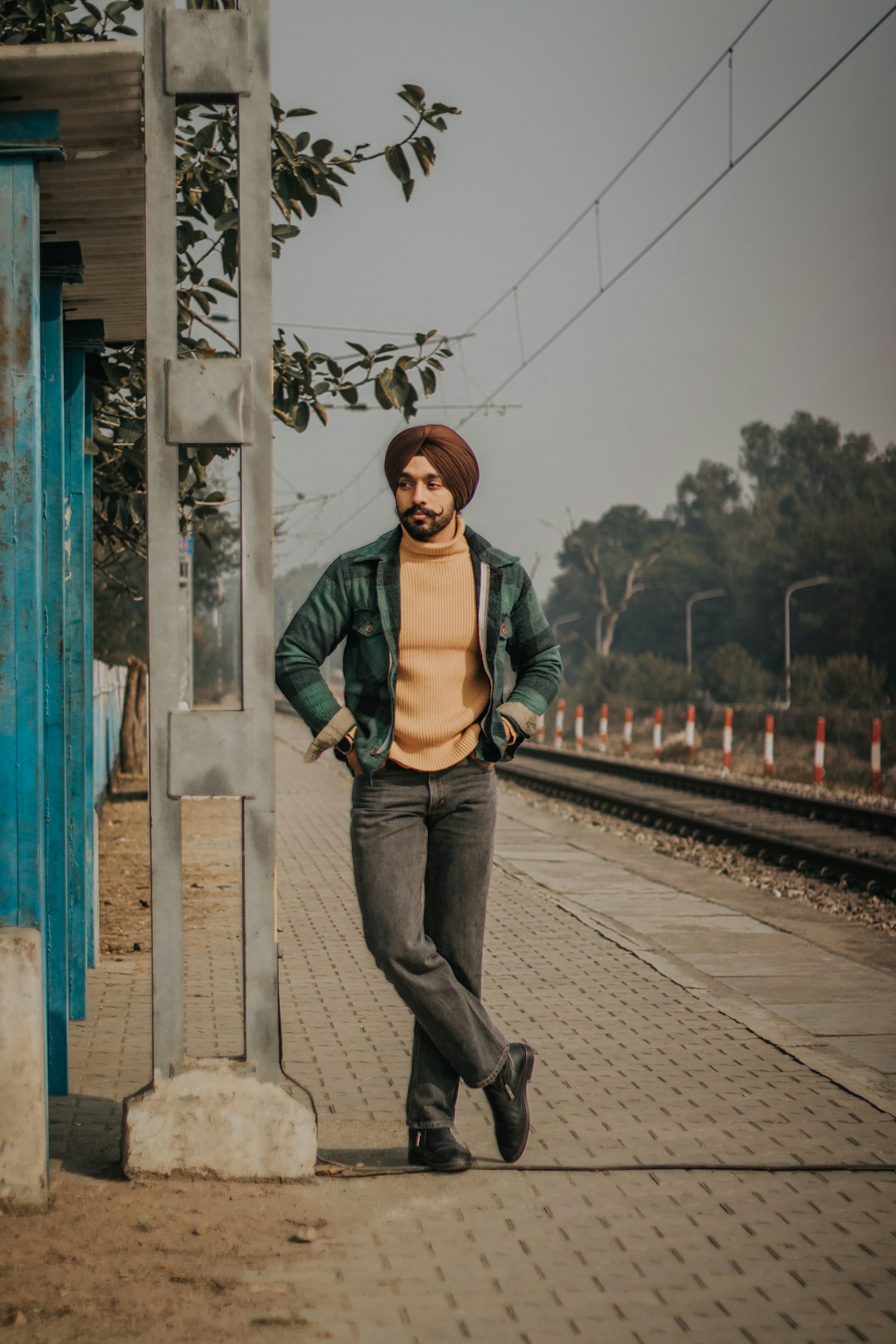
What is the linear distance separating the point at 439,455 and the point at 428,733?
0.76 metres

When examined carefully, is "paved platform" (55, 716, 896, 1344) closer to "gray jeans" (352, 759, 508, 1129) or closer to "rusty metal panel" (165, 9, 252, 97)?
"gray jeans" (352, 759, 508, 1129)

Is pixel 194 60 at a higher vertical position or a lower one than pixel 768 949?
higher

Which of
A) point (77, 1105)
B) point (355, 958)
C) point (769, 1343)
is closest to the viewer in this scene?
point (769, 1343)

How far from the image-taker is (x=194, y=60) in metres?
4.38

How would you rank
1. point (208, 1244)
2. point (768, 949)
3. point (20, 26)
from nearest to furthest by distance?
1. point (208, 1244)
2. point (20, 26)
3. point (768, 949)

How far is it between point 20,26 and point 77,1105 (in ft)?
16.8

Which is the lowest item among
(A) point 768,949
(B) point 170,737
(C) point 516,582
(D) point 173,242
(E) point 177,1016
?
(A) point 768,949

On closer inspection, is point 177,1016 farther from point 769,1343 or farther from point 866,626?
point 866,626

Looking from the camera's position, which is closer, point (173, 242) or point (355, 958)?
point (173, 242)

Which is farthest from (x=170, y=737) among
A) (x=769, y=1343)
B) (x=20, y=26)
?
(x=20, y=26)

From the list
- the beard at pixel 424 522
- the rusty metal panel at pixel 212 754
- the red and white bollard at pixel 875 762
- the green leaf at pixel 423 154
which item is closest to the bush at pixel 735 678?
the red and white bollard at pixel 875 762

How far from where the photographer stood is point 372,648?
4453mm

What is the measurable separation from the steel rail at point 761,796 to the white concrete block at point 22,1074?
1302 cm

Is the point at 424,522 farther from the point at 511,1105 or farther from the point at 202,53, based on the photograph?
the point at 511,1105
